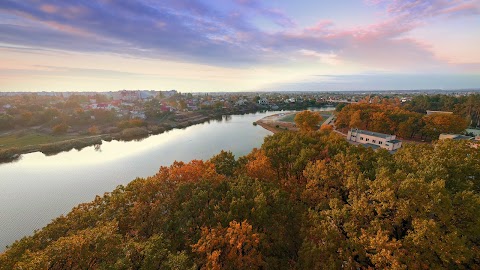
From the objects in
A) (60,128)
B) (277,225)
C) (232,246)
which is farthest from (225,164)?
(60,128)

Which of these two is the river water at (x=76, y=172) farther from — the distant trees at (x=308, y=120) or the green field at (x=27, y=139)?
the distant trees at (x=308, y=120)

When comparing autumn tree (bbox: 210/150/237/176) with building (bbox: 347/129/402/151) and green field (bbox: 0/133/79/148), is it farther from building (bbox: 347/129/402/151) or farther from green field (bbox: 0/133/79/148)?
green field (bbox: 0/133/79/148)

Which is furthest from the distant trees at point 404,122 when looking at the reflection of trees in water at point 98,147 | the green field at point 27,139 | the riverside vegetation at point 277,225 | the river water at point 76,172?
the green field at point 27,139

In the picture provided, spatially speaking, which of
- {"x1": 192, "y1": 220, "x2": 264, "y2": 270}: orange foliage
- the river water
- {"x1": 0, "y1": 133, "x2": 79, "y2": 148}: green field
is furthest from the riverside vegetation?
{"x1": 0, "y1": 133, "x2": 79, "y2": 148}: green field

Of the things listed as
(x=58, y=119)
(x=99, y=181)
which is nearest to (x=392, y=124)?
(x=99, y=181)

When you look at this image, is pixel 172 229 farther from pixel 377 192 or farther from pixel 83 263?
pixel 377 192
